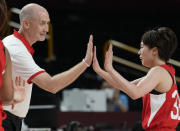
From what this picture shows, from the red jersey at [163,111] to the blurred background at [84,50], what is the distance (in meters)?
2.61

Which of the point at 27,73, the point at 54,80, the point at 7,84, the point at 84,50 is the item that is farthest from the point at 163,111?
the point at 84,50

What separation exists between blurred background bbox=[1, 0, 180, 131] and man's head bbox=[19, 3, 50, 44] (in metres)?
2.25

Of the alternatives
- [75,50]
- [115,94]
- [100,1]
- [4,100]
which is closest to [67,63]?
[75,50]

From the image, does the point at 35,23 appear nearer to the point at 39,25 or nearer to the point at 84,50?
the point at 39,25

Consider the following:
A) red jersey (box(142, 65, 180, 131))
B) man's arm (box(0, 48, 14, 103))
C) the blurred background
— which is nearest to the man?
man's arm (box(0, 48, 14, 103))

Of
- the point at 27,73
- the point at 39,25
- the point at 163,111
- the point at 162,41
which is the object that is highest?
the point at 162,41

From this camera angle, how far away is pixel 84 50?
38.5 ft

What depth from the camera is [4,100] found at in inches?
94.7

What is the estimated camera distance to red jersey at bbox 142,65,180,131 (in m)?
3.14

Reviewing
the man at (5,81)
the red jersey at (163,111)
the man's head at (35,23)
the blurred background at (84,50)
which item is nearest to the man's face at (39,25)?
the man's head at (35,23)

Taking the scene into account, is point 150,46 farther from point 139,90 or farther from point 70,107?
point 70,107

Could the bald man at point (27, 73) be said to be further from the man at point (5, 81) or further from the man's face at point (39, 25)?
the man at point (5, 81)

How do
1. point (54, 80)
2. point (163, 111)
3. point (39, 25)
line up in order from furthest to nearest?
1. point (39, 25)
2. point (54, 80)
3. point (163, 111)

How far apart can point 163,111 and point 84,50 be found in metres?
8.63
